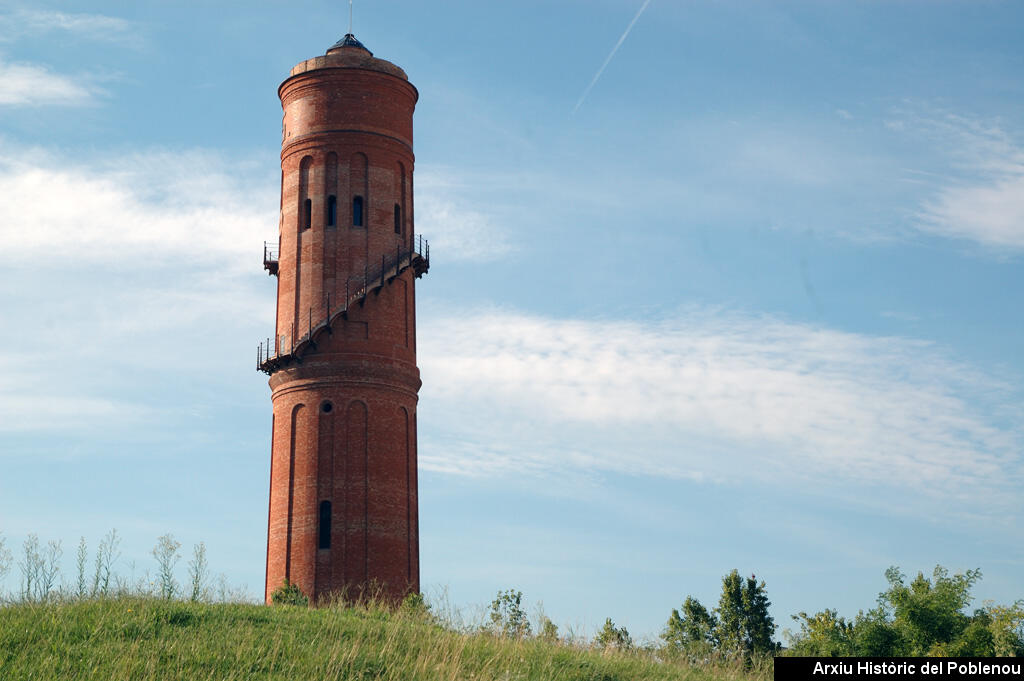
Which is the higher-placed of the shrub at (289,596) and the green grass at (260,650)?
the shrub at (289,596)

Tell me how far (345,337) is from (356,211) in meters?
4.42

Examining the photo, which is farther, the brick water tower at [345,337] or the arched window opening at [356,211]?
the arched window opening at [356,211]

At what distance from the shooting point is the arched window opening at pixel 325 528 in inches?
1432

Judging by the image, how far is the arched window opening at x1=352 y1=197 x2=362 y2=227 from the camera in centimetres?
3900

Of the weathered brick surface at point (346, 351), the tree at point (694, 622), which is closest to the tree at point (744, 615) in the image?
the tree at point (694, 622)

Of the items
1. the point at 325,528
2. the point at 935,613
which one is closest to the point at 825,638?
the point at 935,613

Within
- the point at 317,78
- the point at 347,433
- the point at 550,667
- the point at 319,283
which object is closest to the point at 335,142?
the point at 317,78

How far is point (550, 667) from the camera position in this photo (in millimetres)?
17766

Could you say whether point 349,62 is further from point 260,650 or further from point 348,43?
point 260,650

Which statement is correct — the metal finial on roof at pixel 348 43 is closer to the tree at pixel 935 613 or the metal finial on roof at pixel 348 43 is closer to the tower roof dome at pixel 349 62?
the tower roof dome at pixel 349 62

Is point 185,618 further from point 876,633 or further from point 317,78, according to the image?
point 317,78

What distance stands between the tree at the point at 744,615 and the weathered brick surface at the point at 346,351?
13625mm

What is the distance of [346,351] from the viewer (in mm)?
37688

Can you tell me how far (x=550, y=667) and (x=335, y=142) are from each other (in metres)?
25.6
